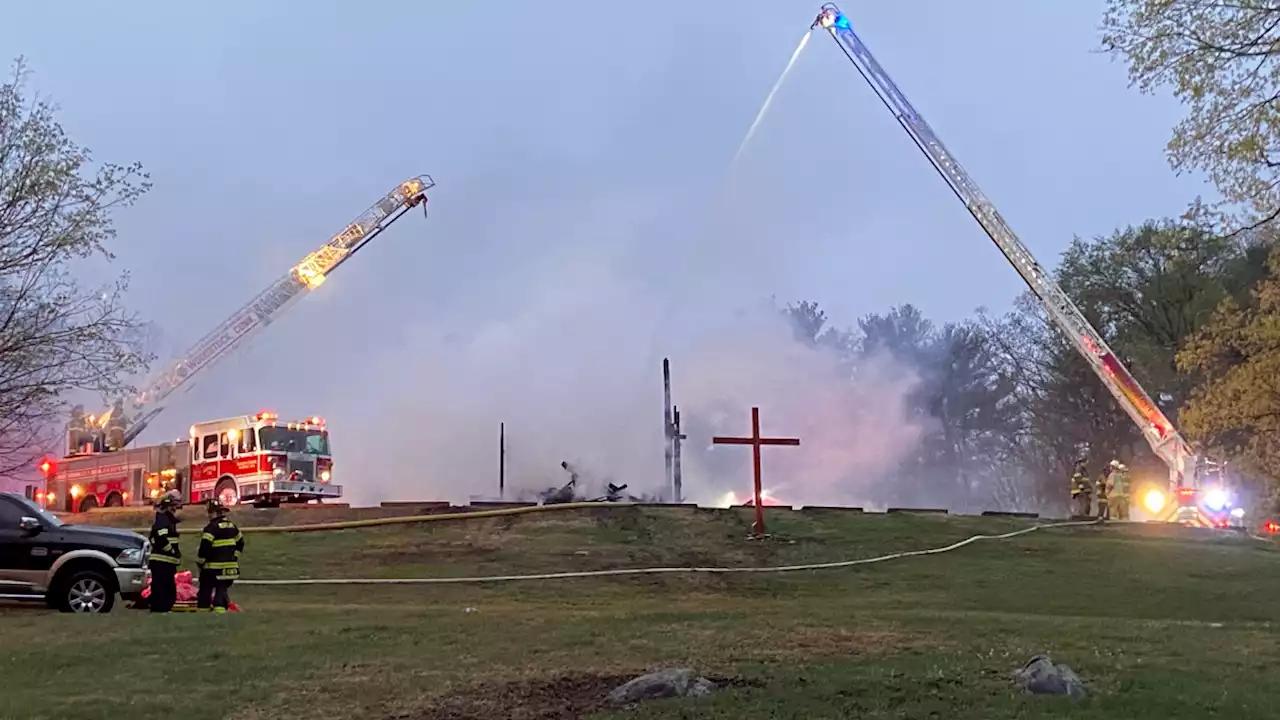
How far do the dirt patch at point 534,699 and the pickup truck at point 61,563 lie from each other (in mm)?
8993

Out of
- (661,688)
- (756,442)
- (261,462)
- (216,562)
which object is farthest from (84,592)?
(261,462)

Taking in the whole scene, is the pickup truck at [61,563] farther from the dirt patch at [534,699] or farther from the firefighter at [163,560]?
the dirt patch at [534,699]

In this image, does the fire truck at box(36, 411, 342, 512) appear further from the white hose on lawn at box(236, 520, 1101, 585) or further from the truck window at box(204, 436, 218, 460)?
the white hose on lawn at box(236, 520, 1101, 585)

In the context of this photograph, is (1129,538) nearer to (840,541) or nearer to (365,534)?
(840,541)

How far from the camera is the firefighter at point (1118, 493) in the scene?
31.5 meters

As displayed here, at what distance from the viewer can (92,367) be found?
18.2 metres

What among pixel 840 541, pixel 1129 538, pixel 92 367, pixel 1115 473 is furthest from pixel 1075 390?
pixel 92 367

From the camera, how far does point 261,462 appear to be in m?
32.8

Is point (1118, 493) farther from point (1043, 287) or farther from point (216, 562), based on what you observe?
point (216, 562)

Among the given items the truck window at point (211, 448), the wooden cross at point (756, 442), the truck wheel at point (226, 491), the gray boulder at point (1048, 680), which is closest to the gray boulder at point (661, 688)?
the gray boulder at point (1048, 680)

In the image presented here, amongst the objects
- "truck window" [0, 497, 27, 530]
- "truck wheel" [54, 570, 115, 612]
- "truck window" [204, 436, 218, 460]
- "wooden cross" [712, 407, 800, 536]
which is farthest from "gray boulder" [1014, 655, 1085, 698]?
"truck window" [204, 436, 218, 460]

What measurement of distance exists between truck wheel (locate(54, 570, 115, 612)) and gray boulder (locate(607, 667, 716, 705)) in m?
10.3

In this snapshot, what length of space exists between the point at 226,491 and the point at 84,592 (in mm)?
17959

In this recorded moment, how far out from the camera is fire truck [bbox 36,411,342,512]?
32812 millimetres
